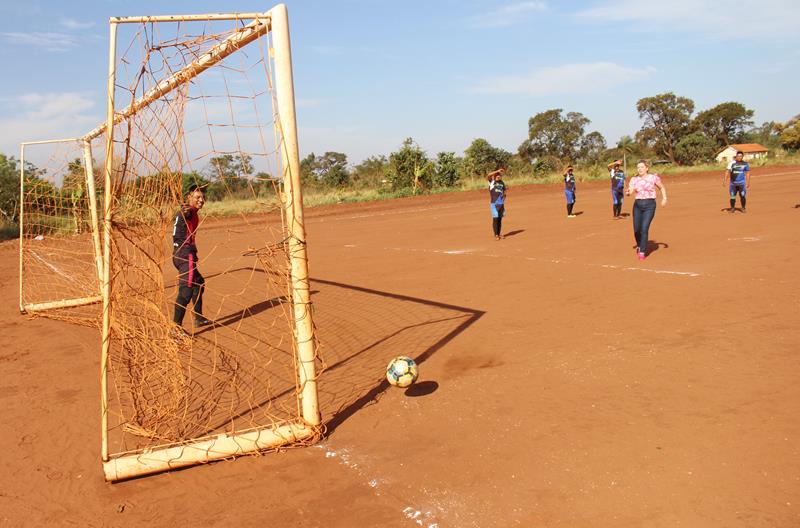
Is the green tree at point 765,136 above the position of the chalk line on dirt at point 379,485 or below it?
above

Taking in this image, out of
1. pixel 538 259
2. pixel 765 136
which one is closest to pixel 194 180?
pixel 538 259

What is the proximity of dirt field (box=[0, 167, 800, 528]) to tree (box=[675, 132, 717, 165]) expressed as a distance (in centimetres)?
5581

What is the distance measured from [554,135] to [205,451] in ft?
212

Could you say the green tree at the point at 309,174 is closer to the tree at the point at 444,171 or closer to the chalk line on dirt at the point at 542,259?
the tree at the point at 444,171

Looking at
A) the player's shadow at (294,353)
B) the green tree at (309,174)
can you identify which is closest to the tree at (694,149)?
the green tree at (309,174)

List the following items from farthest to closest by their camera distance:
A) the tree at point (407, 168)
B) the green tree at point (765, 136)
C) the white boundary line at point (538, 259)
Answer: the green tree at point (765, 136), the tree at point (407, 168), the white boundary line at point (538, 259)

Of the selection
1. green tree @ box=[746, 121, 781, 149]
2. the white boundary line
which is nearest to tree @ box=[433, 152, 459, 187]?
the white boundary line

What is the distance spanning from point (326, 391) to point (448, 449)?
182 centimetres

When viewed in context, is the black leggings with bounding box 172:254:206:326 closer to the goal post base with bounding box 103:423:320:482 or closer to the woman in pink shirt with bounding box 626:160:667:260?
the goal post base with bounding box 103:423:320:482

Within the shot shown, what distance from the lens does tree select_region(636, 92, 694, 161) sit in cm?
6469

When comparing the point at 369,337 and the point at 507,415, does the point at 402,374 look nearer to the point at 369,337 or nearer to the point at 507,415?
the point at 507,415

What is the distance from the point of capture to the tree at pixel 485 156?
49.3 metres

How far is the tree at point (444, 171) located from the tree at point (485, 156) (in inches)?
325

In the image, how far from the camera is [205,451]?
178 inches
